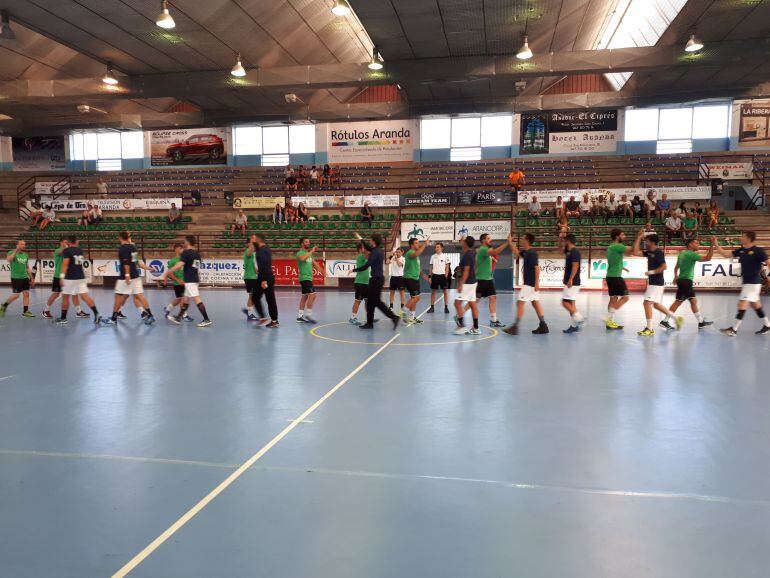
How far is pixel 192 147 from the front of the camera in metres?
34.7

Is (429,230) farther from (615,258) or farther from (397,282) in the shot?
(615,258)

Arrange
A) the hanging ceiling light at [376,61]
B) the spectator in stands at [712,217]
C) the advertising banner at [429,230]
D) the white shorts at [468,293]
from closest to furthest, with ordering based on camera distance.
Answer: the white shorts at [468,293] → the hanging ceiling light at [376,61] → the spectator in stands at [712,217] → the advertising banner at [429,230]

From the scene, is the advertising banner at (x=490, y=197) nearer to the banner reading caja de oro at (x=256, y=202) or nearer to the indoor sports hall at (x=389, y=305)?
the indoor sports hall at (x=389, y=305)

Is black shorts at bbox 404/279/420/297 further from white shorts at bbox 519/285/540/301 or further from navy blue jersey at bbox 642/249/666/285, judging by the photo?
navy blue jersey at bbox 642/249/666/285

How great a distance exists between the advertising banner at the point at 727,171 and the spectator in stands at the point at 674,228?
7491mm

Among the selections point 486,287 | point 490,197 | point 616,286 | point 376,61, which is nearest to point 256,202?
point 490,197

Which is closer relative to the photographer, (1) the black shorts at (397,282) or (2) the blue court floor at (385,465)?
(2) the blue court floor at (385,465)

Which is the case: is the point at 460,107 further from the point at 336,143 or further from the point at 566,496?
the point at 566,496

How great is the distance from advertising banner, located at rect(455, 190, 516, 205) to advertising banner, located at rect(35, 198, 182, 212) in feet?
51.5

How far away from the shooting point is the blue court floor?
310 centimetres

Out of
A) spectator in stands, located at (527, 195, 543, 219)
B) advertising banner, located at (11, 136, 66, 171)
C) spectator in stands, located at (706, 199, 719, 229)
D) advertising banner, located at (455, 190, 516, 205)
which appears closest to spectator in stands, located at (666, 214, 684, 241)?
spectator in stands, located at (706, 199, 719, 229)

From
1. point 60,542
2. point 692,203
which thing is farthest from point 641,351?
point 692,203

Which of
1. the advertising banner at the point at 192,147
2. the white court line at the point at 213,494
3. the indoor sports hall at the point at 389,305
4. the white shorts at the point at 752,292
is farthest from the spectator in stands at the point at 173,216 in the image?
the white shorts at the point at 752,292

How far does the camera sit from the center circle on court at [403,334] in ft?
31.8
